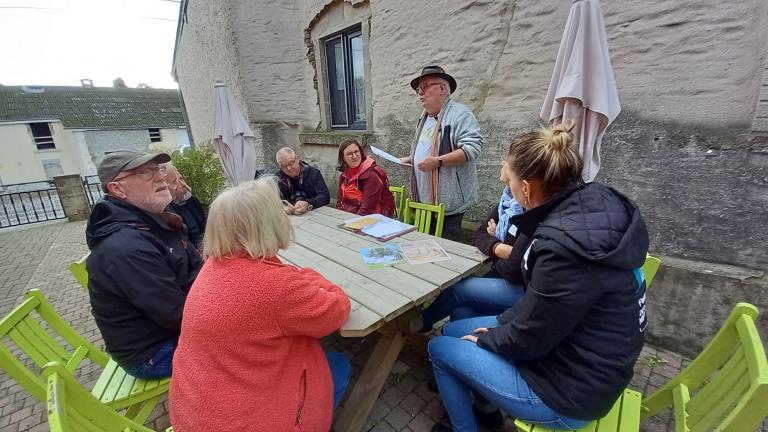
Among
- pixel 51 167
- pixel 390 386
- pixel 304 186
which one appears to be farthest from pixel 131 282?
pixel 51 167

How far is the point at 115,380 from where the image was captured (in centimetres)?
166

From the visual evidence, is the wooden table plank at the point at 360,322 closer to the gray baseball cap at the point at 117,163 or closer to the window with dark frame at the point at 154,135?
the gray baseball cap at the point at 117,163

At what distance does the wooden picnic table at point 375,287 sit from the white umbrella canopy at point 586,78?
997 millimetres

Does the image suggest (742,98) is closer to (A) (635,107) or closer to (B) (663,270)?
(A) (635,107)

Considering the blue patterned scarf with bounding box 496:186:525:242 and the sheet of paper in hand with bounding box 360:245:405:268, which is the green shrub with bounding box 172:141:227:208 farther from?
the blue patterned scarf with bounding box 496:186:525:242

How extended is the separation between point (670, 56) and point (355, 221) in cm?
259

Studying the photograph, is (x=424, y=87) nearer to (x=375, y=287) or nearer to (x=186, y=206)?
(x=375, y=287)

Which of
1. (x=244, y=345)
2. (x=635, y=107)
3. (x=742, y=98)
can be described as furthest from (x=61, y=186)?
(x=742, y=98)

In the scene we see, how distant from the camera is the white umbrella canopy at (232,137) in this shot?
3990 millimetres

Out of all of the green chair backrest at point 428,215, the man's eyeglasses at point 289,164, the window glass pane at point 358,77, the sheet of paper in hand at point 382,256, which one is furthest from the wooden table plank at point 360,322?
the window glass pane at point 358,77

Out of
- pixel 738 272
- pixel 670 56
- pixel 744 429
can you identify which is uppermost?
pixel 670 56

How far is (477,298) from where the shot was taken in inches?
81.7

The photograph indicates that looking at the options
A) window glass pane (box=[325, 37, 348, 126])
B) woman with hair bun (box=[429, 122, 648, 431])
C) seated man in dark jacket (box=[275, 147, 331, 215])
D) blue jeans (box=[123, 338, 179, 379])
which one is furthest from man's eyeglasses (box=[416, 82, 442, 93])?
window glass pane (box=[325, 37, 348, 126])

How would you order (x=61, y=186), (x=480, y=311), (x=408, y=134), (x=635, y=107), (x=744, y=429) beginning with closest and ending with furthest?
1. (x=744, y=429)
2. (x=480, y=311)
3. (x=635, y=107)
4. (x=408, y=134)
5. (x=61, y=186)
